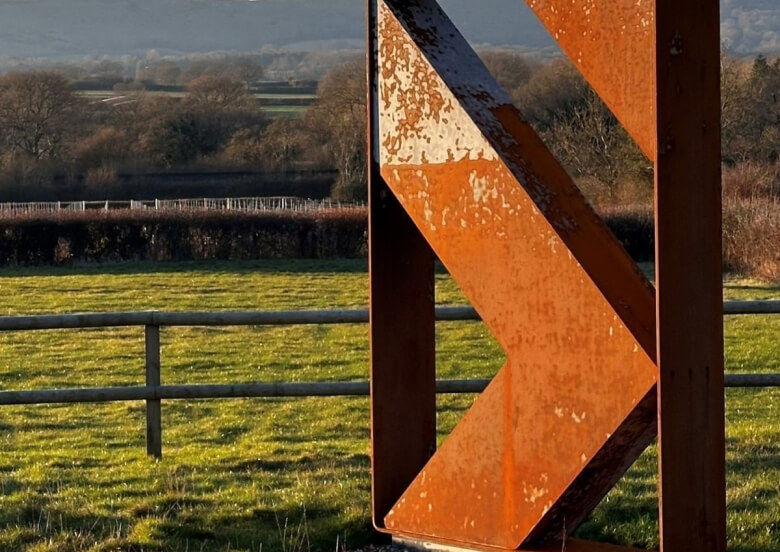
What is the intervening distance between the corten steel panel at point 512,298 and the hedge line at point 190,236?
29.0 meters

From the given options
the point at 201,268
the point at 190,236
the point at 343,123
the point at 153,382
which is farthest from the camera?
the point at 343,123

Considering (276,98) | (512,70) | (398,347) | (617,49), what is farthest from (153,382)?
(276,98)

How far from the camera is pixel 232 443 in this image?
8969 mm

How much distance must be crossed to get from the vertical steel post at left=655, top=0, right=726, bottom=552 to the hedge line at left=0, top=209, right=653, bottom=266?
29.5 metres

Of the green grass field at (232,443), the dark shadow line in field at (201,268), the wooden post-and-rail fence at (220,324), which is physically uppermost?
the wooden post-and-rail fence at (220,324)

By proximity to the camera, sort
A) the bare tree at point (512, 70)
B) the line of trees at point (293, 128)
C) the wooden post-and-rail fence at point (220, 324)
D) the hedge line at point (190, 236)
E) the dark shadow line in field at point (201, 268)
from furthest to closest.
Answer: the bare tree at point (512, 70) → the line of trees at point (293, 128) → the hedge line at point (190, 236) → the dark shadow line in field at point (201, 268) → the wooden post-and-rail fence at point (220, 324)

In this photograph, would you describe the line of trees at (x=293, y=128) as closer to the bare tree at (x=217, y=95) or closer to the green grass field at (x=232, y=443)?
the bare tree at (x=217, y=95)

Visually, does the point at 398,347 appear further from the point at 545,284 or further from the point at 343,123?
the point at 343,123

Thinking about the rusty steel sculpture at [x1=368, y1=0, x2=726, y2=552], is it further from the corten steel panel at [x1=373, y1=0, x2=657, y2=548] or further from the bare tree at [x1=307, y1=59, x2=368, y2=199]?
the bare tree at [x1=307, y1=59, x2=368, y2=199]

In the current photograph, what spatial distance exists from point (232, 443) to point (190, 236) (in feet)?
77.3

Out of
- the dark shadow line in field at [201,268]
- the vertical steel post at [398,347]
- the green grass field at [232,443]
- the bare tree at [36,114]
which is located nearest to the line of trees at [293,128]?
the bare tree at [36,114]

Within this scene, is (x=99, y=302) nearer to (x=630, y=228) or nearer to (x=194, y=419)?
(x=194, y=419)

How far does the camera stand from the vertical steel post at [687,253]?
2176 millimetres

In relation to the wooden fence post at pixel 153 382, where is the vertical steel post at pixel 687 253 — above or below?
above
